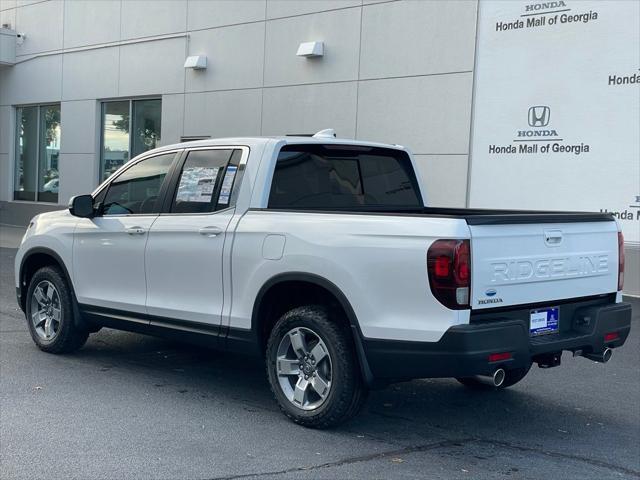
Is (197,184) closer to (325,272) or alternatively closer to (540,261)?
(325,272)

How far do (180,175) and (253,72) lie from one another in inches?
406

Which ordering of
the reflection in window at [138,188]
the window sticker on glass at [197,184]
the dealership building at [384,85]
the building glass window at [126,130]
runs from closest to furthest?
1. the window sticker on glass at [197,184]
2. the reflection in window at [138,188]
3. the dealership building at [384,85]
4. the building glass window at [126,130]

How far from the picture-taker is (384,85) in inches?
572

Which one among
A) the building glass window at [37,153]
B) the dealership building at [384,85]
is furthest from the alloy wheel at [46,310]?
the building glass window at [37,153]

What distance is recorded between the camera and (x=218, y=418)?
6.05 m

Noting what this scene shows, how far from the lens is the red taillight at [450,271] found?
5.03 m

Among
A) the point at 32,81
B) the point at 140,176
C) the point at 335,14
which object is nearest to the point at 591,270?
the point at 140,176

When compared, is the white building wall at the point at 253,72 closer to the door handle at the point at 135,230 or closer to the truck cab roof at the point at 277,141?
Answer: the truck cab roof at the point at 277,141

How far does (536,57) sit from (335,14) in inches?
162

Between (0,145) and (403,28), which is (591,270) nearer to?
(403,28)

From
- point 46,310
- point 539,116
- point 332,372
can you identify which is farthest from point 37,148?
point 332,372

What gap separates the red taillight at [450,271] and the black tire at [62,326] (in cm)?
381

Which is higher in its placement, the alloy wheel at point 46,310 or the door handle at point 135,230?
the door handle at point 135,230

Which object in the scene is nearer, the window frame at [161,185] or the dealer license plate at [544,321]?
the dealer license plate at [544,321]
